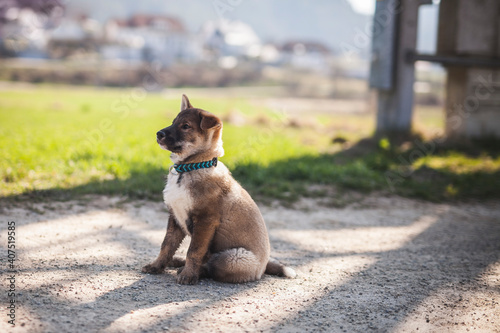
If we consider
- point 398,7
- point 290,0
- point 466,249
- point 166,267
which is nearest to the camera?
point 166,267

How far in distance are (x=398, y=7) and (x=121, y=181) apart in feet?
25.8

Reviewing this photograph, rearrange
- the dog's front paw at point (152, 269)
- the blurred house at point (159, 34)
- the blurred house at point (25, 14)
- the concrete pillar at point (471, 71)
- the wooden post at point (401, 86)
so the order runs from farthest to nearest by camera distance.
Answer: the blurred house at point (159, 34) < the blurred house at point (25, 14) < the concrete pillar at point (471, 71) < the wooden post at point (401, 86) < the dog's front paw at point (152, 269)

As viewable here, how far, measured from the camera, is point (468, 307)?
3.79 metres

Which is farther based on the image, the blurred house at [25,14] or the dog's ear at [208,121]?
the blurred house at [25,14]

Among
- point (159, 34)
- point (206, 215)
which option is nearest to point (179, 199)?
point (206, 215)

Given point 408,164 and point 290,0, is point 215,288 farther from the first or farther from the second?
point 290,0

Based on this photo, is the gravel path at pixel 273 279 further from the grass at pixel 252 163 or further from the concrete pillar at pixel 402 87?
the concrete pillar at pixel 402 87

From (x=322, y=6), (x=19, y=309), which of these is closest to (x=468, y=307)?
A: (x=19, y=309)

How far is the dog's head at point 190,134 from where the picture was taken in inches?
147

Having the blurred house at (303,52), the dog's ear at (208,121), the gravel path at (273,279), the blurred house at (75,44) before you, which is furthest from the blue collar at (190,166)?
the blurred house at (303,52)

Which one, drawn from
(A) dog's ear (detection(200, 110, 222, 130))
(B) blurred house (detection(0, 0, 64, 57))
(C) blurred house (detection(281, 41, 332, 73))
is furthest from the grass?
(C) blurred house (detection(281, 41, 332, 73))

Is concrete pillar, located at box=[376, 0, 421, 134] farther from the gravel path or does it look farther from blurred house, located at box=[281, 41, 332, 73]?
blurred house, located at box=[281, 41, 332, 73]

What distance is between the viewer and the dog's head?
3.75 metres

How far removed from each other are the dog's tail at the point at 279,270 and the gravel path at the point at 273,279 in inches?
4.0
